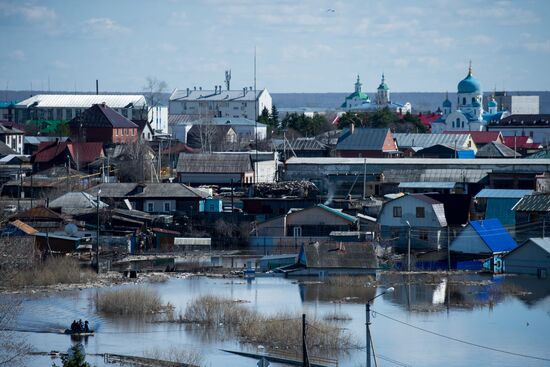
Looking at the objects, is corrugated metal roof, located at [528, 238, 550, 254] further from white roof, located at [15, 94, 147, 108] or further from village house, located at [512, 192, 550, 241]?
white roof, located at [15, 94, 147, 108]

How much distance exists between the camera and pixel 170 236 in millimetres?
22516

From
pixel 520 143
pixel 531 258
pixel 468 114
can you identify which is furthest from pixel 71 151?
pixel 468 114

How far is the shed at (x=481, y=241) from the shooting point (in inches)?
800

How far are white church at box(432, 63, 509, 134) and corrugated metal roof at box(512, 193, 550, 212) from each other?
28.7 meters

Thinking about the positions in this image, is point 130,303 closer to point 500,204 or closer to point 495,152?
point 500,204

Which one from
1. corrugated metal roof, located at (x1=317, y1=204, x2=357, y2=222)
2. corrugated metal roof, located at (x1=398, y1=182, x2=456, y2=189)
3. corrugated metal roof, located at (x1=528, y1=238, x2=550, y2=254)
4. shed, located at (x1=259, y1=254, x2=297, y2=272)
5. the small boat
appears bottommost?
the small boat

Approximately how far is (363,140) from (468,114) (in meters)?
18.3

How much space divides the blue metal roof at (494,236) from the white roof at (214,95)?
33.9 m

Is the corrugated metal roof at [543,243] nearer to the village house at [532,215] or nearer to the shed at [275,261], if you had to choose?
the village house at [532,215]

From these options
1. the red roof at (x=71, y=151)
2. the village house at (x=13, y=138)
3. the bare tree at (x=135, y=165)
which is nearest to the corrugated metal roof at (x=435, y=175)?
the bare tree at (x=135, y=165)

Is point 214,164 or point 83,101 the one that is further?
point 83,101

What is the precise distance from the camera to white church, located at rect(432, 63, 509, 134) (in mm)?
51594

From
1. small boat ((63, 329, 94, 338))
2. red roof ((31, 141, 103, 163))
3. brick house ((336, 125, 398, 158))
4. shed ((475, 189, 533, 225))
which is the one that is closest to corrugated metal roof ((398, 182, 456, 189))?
shed ((475, 189, 533, 225))

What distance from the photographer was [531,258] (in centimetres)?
1933
